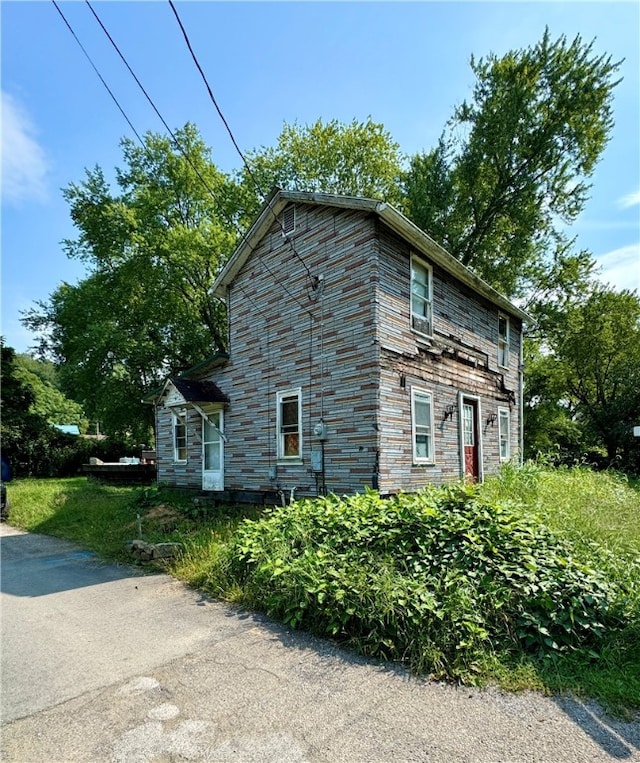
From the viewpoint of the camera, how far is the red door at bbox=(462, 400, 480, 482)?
1159 cm

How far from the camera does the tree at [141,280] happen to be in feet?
66.7

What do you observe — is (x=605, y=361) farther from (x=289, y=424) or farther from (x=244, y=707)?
(x=244, y=707)

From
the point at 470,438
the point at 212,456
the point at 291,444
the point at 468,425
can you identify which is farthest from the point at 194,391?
the point at 470,438

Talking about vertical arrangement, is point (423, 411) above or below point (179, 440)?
above

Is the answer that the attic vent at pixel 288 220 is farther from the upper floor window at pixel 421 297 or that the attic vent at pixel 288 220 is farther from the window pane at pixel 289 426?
the window pane at pixel 289 426

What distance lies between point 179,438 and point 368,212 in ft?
29.5

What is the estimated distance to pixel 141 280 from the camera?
68.7 feet

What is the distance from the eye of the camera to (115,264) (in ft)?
70.6

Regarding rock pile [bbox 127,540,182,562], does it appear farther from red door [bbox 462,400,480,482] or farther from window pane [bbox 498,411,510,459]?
window pane [bbox 498,411,510,459]

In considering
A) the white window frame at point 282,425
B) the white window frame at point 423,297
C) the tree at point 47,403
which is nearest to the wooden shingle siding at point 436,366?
the white window frame at point 423,297

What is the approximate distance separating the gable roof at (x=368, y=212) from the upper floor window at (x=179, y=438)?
13.1 feet

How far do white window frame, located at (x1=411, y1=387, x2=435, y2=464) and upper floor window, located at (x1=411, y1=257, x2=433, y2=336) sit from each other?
1.39 meters

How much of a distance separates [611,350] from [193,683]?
23.1 metres

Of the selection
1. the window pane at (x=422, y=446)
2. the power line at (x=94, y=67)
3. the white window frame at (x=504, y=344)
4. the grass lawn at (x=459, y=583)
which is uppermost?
the power line at (x=94, y=67)
